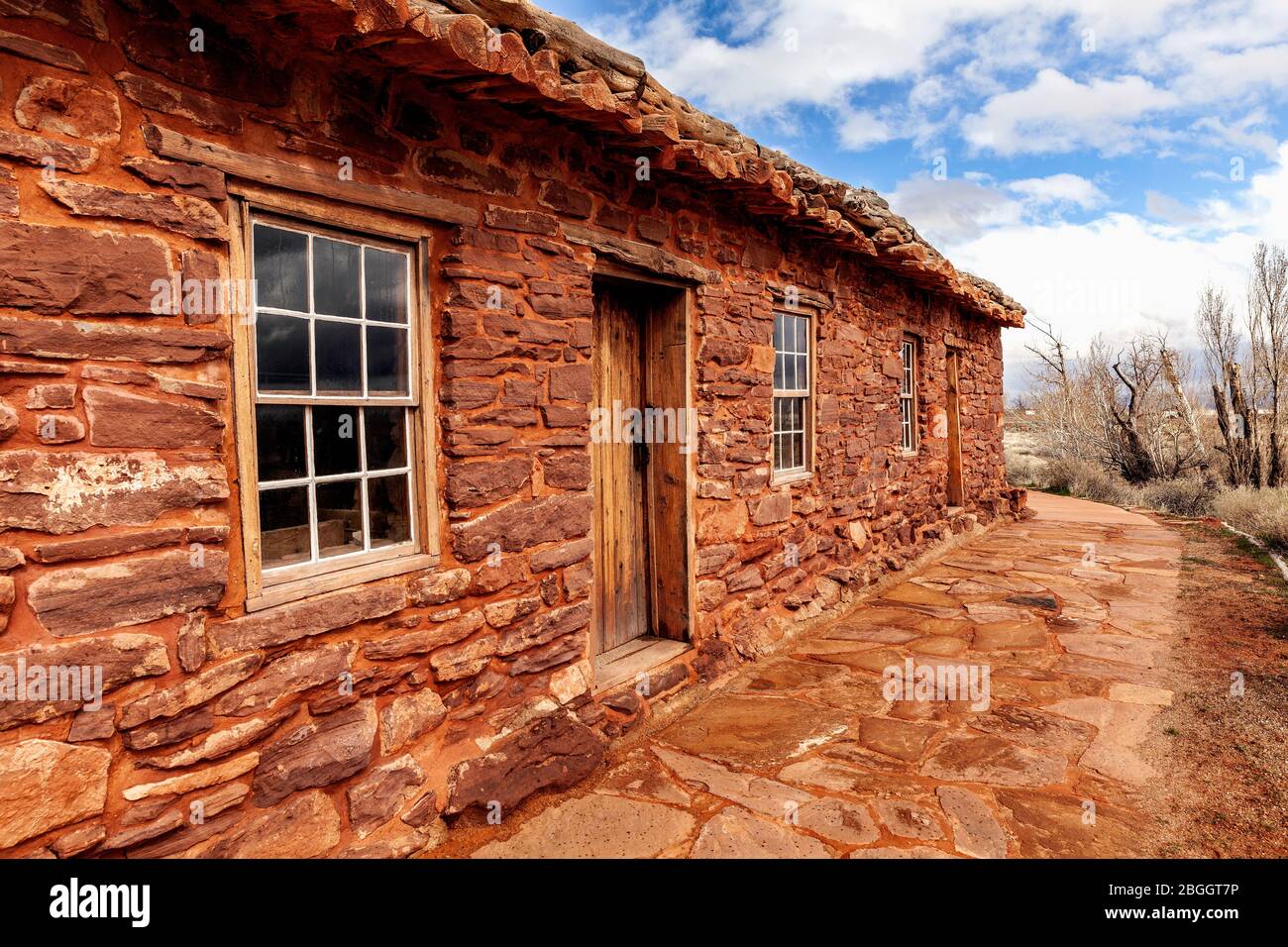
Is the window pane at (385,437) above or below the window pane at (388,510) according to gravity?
above

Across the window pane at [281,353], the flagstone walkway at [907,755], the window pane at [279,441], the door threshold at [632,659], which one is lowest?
the flagstone walkway at [907,755]

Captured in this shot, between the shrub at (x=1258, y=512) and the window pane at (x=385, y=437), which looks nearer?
the window pane at (x=385, y=437)

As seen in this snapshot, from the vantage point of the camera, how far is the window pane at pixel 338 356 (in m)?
2.99

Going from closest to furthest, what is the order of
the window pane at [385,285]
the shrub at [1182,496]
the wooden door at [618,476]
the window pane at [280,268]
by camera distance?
the window pane at [280,268] < the window pane at [385,285] < the wooden door at [618,476] < the shrub at [1182,496]

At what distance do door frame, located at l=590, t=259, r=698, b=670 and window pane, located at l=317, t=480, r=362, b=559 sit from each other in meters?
2.18

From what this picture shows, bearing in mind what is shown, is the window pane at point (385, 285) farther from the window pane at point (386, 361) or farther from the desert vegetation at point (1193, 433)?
the desert vegetation at point (1193, 433)

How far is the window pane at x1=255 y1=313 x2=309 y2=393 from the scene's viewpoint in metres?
2.81

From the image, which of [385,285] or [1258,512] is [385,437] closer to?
[385,285]

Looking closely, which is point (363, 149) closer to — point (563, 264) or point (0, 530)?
point (563, 264)

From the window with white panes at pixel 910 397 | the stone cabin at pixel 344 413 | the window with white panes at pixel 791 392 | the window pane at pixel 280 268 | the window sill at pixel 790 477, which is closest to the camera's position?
the stone cabin at pixel 344 413

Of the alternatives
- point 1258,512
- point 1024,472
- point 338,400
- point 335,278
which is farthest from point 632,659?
point 1024,472

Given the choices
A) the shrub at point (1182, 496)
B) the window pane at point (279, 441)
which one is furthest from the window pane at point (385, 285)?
the shrub at point (1182, 496)

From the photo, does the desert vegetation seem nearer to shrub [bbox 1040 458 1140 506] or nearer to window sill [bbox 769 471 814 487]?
shrub [bbox 1040 458 1140 506]
